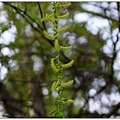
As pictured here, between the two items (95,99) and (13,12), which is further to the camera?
(95,99)

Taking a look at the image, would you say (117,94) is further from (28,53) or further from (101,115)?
(28,53)

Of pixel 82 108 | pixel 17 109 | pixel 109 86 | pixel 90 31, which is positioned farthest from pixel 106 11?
pixel 17 109

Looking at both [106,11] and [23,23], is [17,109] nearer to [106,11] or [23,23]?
[23,23]

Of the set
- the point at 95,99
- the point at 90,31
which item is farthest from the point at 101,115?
the point at 90,31

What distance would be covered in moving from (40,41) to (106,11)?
303 mm

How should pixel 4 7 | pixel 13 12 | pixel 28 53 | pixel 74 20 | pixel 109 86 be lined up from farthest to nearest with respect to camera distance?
pixel 28 53 → pixel 74 20 → pixel 109 86 → pixel 4 7 → pixel 13 12

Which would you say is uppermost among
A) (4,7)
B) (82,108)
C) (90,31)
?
(4,7)

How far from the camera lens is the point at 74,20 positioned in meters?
1.28

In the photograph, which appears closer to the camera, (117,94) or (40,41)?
(117,94)

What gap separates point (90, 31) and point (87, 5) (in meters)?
0.13

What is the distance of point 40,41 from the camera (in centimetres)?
129

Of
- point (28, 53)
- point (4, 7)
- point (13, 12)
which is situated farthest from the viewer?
point (28, 53)

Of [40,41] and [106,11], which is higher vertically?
[106,11]

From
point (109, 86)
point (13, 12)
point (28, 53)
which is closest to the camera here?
point (13, 12)
